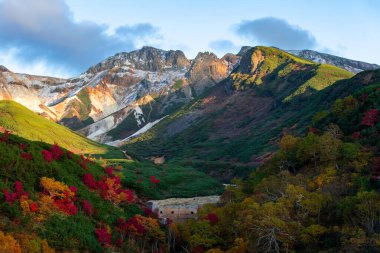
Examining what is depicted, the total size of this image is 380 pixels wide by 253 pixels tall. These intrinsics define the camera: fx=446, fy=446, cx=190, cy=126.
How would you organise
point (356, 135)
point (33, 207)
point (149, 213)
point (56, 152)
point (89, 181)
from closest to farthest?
point (33, 207)
point (356, 135)
point (56, 152)
point (89, 181)
point (149, 213)

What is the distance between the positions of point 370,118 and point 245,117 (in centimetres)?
10809

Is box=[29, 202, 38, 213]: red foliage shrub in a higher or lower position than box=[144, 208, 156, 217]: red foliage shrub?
higher

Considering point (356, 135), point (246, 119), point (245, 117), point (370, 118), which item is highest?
point (245, 117)

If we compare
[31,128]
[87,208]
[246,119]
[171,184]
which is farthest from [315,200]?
[246,119]

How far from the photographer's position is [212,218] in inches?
1598

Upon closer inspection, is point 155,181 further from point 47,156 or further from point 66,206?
point 66,206

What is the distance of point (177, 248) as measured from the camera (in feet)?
136

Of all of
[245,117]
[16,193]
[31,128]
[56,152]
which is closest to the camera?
[16,193]

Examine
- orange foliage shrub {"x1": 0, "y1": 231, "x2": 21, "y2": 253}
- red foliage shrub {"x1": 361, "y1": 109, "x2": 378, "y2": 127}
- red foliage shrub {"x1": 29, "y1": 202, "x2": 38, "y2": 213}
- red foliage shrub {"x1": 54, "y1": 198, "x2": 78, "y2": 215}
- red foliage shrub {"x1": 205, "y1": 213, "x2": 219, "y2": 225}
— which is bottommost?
red foliage shrub {"x1": 205, "y1": 213, "x2": 219, "y2": 225}

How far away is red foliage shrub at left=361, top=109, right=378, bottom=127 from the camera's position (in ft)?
154

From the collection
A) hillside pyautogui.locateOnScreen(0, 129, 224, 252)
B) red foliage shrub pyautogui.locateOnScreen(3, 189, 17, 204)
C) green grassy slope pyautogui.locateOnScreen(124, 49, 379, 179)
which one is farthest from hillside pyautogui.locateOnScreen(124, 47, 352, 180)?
red foliage shrub pyautogui.locateOnScreen(3, 189, 17, 204)

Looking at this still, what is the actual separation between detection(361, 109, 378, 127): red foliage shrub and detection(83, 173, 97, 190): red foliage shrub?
96.1 ft

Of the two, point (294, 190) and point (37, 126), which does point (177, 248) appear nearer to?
point (294, 190)

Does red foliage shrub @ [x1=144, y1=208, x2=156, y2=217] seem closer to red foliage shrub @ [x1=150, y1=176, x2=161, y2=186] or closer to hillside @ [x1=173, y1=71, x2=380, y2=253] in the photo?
hillside @ [x1=173, y1=71, x2=380, y2=253]
